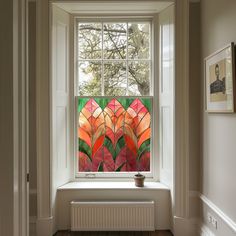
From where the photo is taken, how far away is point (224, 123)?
229 centimetres

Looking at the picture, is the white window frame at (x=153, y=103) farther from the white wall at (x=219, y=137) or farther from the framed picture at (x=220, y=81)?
the framed picture at (x=220, y=81)

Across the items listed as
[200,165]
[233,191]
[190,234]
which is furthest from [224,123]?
[190,234]

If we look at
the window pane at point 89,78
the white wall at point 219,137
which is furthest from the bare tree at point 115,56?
the white wall at point 219,137

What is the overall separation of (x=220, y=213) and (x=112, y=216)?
1.17m

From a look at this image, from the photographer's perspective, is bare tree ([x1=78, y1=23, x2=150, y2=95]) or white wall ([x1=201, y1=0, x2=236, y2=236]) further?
bare tree ([x1=78, y1=23, x2=150, y2=95])

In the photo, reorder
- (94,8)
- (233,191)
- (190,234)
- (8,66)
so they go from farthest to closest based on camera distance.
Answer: (94,8), (190,234), (233,191), (8,66)

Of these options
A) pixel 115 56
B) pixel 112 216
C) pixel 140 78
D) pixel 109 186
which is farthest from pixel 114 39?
pixel 112 216

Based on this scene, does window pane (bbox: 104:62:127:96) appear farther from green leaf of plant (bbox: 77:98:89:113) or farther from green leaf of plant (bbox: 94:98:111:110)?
green leaf of plant (bbox: 77:98:89:113)

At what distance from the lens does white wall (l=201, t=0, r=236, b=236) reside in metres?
2.15

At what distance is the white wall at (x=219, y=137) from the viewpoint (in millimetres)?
2146

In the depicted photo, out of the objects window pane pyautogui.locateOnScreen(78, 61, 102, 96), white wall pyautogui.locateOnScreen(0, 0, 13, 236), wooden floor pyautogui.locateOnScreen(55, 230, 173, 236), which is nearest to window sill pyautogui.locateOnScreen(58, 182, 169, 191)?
wooden floor pyautogui.locateOnScreen(55, 230, 173, 236)

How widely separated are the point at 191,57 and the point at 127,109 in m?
0.97

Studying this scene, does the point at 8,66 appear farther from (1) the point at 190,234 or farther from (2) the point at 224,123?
(1) the point at 190,234

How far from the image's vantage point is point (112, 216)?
310cm
